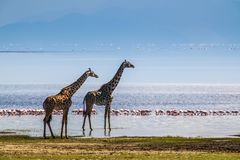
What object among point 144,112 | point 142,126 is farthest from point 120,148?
point 144,112

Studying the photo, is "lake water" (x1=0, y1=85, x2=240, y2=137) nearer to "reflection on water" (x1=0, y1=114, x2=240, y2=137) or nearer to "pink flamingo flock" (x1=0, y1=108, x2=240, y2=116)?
"reflection on water" (x1=0, y1=114, x2=240, y2=137)

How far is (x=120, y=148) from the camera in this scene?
38.2 meters

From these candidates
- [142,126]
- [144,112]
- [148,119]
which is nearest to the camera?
[142,126]

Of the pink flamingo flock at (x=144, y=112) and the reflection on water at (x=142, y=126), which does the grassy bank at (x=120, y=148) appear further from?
the pink flamingo flock at (x=144, y=112)

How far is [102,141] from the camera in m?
42.0

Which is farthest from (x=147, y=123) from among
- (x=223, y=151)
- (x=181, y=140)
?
(x=223, y=151)

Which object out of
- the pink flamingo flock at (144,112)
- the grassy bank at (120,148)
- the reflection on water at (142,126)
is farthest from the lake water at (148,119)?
the grassy bank at (120,148)

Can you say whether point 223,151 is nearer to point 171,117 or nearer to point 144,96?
point 171,117

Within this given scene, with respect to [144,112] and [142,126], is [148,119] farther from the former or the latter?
[142,126]

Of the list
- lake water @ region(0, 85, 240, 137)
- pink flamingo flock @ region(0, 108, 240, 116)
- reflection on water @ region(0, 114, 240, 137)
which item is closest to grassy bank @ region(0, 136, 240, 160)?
reflection on water @ region(0, 114, 240, 137)

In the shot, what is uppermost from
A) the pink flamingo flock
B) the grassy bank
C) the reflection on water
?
the pink flamingo flock

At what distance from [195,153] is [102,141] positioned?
7005 millimetres

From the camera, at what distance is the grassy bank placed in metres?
34.3

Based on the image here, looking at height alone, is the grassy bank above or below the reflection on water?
below
